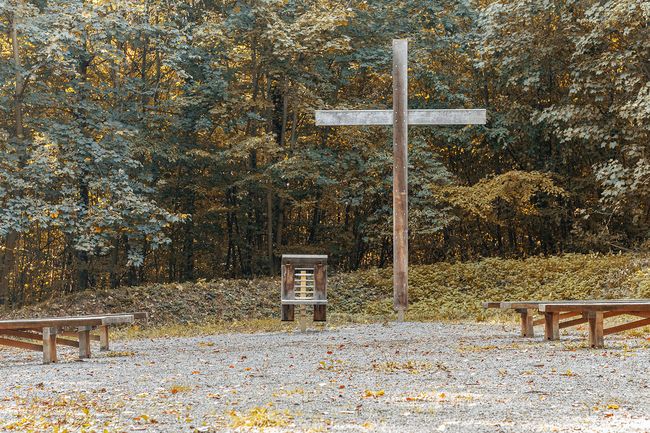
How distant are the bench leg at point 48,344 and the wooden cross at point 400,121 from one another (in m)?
5.49

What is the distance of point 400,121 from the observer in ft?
44.2

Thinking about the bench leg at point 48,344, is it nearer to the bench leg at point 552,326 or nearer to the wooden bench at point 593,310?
the wooden bench at point 593,310

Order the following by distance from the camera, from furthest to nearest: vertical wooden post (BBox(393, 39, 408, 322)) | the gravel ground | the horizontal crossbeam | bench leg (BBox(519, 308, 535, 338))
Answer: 1. the horizontal crossbeam
2. vertical wooden post (BBox(393, 39, 408, 322))
3. bench leg (BBox(519, 308, 535, 338))
4. the gravel ground

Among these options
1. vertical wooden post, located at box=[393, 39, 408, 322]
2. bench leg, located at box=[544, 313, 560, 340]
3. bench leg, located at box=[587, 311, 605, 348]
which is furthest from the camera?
vertical wooden post, located at box=[393, 39, 408, 322]

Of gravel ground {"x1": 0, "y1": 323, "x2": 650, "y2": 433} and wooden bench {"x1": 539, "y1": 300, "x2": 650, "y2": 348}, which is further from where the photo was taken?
wooden bench {"x1": 539, "y1": 300, "x2": 650, "y2": 348}

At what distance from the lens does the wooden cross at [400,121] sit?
13.2m

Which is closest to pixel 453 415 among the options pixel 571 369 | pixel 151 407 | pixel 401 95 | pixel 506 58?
pixel 151 407

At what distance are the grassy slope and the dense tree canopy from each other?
1164mm

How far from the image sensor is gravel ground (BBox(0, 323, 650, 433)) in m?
5.17

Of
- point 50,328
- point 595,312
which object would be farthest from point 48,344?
point 595,312

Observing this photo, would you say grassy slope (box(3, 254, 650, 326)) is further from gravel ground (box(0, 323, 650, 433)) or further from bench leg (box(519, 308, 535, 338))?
gravel ground (box(0, 323, 650, 433))

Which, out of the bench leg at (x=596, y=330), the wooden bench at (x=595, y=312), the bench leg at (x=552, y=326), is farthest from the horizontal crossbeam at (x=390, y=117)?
the bench leg at (x=596, y=330)

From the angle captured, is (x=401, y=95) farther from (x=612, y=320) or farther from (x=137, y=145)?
(x=137, y=145)

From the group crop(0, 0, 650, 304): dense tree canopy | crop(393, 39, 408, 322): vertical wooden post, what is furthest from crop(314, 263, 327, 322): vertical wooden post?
crop(0, 0, 650, 304): dense tree canopy
